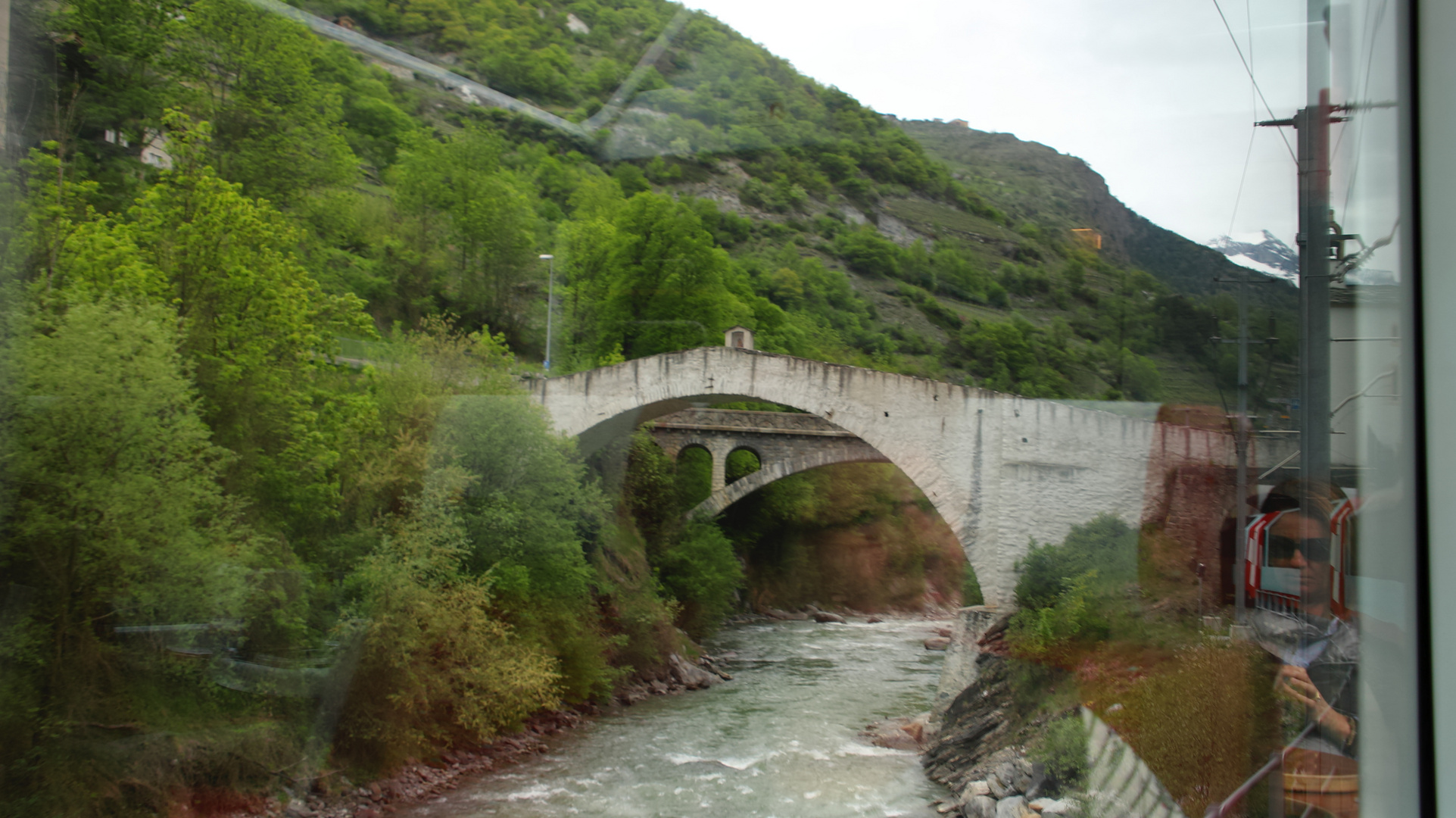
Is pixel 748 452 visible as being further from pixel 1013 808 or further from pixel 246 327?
pixel 1013 808

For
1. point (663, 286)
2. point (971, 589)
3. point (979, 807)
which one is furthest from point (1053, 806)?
point (663, 286)

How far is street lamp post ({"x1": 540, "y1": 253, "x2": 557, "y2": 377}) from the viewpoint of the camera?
1121 centimetres

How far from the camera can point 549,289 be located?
38.1 ft

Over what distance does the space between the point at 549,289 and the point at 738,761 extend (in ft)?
22.9

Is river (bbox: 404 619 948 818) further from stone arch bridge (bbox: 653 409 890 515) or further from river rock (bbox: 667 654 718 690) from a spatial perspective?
stone arch bridge (bbox: 653 409 890 515)

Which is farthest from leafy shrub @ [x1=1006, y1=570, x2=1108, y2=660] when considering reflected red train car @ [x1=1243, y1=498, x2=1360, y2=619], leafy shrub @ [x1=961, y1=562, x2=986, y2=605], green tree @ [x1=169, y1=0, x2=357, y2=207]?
green tree @ [x1=169, y1=0, x2=357, y2=207]

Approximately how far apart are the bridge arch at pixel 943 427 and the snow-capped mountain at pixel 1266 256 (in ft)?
8.47

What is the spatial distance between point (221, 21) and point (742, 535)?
1094 cm

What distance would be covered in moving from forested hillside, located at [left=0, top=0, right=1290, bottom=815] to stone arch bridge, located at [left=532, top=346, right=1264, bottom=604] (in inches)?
14.9

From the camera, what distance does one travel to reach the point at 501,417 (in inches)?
286

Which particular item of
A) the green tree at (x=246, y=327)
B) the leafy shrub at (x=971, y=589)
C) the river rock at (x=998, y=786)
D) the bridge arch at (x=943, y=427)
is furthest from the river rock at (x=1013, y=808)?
the green tree at (x=246, y=327)

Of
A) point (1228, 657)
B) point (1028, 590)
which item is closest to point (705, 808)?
point (1028, 590)

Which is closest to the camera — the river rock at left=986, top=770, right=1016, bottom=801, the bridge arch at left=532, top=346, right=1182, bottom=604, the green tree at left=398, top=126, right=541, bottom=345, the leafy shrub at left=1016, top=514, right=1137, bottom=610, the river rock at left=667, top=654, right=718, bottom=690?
the leafy shrub at left=1016, top=514, right=1137, bottom=610

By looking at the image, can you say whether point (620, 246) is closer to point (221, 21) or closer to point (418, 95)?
point (418, 95)
